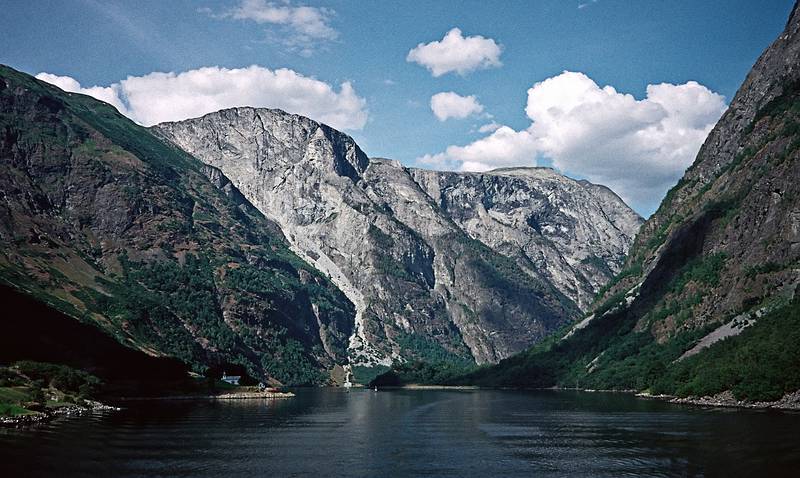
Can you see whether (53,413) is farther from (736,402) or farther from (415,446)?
(736,402)

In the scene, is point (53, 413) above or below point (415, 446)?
above

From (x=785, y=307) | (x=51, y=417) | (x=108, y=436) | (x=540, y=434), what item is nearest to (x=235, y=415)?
(x=51, y=417)

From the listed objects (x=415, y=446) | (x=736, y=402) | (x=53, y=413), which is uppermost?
(x=53, y=413)

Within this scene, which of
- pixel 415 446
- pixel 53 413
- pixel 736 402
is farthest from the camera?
pixel 736 402

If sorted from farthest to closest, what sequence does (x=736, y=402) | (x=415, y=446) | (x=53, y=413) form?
(x=736, y=402), (x=53, y=413), (x=415, y=446)

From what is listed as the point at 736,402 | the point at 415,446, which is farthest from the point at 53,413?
the point at 736,402

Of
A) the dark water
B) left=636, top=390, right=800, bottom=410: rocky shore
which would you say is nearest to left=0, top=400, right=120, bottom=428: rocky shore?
the dark water

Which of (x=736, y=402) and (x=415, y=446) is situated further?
(x=736, y=402)

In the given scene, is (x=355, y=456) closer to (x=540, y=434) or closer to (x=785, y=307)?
(x=540, y=434)

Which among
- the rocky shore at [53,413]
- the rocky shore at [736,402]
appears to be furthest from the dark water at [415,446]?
the rocky shore at [736,402]
